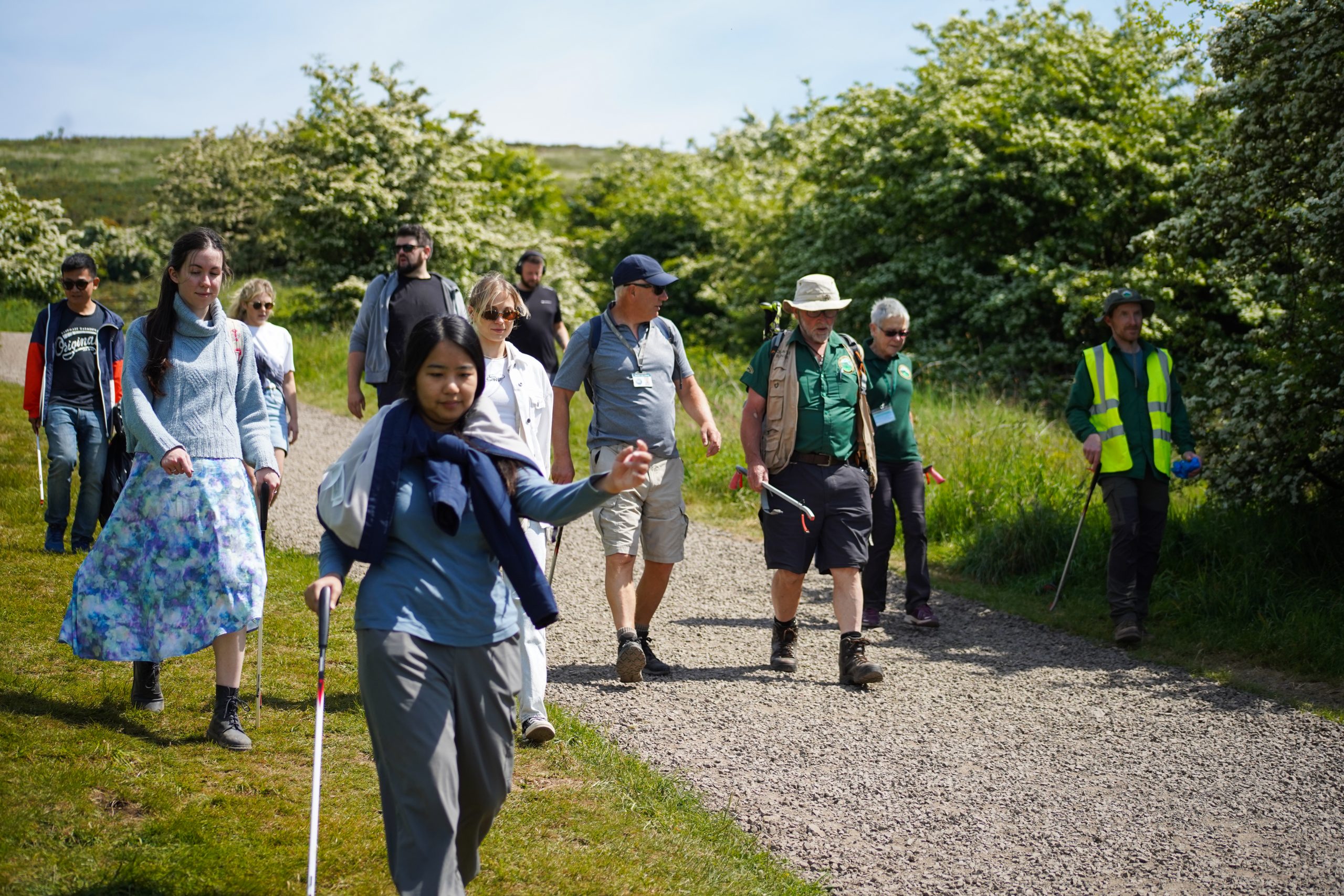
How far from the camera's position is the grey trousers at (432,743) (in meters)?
3.11

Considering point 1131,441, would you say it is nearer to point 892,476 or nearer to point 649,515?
point 892,476

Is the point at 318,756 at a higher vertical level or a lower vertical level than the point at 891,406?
lower

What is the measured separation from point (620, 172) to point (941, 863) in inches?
1482

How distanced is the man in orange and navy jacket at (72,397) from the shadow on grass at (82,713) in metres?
3.25

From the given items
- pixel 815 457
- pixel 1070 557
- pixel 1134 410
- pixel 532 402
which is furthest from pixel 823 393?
pixel 1070 557

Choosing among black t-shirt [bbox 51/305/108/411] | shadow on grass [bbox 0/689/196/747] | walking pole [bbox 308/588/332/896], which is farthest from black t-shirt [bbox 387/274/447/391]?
walking pole [bbox 308/588/332/896]

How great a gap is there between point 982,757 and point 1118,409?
3.05m

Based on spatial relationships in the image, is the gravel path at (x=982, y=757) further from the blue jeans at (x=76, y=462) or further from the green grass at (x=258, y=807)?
the blue jeans at (x=76, y=462)

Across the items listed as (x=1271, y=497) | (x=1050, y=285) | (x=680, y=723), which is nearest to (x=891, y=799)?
(x=680, y=723)

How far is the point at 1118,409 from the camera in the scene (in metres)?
7.60

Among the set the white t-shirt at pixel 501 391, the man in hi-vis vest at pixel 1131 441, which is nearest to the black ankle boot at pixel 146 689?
the white t-shirt at pixel 501 391

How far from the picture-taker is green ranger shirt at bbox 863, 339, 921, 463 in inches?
312

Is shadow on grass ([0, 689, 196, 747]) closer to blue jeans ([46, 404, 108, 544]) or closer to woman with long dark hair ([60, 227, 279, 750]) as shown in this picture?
woman with long dark hair ([60, 227, 279, 750])

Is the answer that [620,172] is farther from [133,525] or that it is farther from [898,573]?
[133,525]
